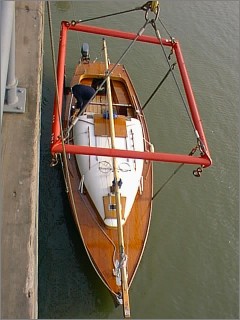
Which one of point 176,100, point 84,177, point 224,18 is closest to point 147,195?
point 84,177

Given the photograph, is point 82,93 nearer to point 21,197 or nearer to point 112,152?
point 112,152

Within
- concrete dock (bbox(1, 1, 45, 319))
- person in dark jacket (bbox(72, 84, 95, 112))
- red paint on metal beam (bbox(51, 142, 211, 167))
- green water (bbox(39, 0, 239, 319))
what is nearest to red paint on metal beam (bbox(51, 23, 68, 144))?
red paint on metal beam (bbox(51, 142, 211, 167))

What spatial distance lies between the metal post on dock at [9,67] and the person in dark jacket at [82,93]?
3076 millimetres

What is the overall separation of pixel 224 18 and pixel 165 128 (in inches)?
170

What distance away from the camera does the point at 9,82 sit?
10.9 feet

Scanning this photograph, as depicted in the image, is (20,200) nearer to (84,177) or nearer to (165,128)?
(84,177)

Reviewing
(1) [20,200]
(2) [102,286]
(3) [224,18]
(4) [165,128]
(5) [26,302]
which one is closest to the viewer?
(5) [26,302]

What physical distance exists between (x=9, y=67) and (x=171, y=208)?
13.5 feet

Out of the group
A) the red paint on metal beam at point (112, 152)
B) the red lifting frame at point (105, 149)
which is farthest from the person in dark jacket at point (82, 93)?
the red paint on metal beam at point (112, 152)

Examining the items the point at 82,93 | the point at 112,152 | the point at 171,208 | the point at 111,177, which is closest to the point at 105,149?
the point at 112,152

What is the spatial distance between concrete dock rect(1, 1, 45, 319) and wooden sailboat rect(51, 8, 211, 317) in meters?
0.78

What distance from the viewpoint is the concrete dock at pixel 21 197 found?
2.77m

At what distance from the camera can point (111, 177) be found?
5.94 metres

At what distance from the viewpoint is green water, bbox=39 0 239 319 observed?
5656mm
